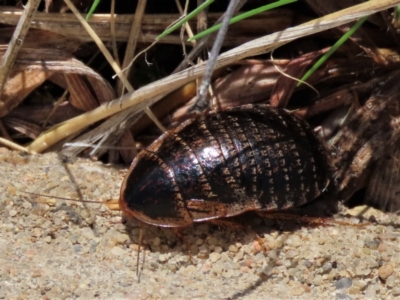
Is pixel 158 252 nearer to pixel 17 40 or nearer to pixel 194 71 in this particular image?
pixel 194 71

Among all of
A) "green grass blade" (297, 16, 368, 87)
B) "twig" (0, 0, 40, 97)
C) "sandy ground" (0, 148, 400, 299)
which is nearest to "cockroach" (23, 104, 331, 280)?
"sandy ground" (0, 148, 400, 299)

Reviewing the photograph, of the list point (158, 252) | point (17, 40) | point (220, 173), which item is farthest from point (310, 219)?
point (17, 40)

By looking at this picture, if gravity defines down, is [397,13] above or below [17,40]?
below

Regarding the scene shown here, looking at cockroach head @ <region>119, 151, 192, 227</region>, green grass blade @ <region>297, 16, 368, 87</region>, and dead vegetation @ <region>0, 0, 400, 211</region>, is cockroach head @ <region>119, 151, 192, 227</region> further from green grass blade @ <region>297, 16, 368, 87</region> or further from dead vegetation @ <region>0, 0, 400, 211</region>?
green grass blade @ <region>297, 16, 368, 87</region>

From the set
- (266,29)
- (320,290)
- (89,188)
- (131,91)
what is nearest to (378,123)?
(266,29)

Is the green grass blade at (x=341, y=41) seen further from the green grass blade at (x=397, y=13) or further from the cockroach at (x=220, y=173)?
the cockroach at (x=220, y=173)

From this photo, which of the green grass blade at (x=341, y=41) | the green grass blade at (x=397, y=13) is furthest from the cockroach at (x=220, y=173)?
the green grass blade at (x=397, y=13)

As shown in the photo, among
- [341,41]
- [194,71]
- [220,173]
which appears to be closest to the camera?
[341,41]
